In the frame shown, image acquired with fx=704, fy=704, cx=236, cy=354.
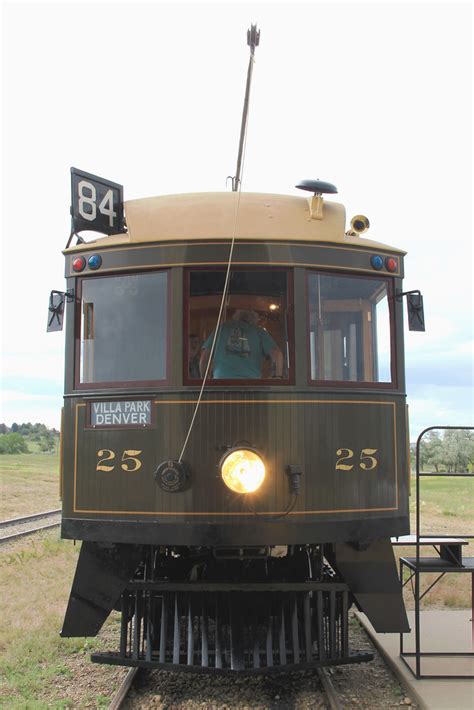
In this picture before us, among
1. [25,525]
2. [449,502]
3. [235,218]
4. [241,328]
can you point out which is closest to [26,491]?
[25,525]

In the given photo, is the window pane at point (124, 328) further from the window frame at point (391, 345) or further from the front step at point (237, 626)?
the front step at point (237, 626)

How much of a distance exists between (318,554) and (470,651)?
1722 millimetres

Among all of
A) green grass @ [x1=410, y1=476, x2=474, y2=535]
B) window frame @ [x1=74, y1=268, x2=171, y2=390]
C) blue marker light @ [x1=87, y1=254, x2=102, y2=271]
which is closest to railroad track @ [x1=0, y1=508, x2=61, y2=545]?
green grass @ [x1=410, y1=476, x2=474, y2=535]

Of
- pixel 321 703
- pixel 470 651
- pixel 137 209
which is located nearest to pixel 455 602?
pixel 470 651

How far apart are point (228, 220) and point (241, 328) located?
73cm

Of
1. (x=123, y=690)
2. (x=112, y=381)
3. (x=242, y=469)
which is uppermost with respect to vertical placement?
(x=112, y=381)

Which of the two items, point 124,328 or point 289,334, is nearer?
point 289,334

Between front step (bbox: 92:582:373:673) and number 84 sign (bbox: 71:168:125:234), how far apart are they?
247 centimetres

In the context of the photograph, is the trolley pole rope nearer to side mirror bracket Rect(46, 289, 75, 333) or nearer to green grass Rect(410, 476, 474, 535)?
side mirror bracket Rect(46, 289, 75, 333)

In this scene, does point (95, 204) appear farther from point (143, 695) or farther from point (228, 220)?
point (143, 695)

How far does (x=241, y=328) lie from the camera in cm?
481

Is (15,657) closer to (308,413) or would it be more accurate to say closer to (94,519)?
(94,519)

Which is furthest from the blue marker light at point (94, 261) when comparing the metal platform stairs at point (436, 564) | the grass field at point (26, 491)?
the grass field at point (26, 491)

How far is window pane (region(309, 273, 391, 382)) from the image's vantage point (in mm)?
4715
